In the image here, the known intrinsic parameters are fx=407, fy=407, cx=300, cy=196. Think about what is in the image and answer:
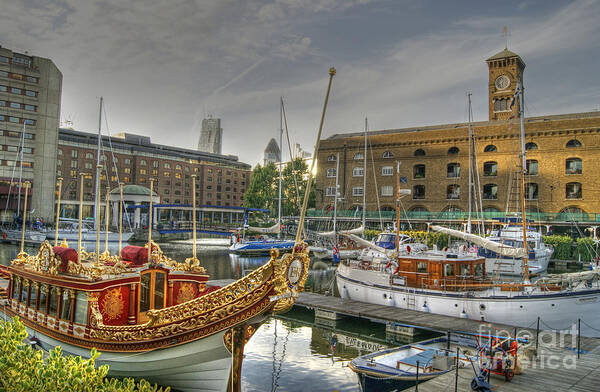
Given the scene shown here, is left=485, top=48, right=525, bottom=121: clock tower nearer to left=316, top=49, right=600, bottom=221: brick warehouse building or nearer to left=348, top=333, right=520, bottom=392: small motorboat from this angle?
left=316, top=49, right=600, bottom=221: brick warehouse building

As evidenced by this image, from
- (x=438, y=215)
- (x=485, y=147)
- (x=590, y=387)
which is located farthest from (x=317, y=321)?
(x=485, y=147)

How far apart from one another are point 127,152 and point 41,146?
22.3 meters

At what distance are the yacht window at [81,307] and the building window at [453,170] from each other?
53420 millimetres

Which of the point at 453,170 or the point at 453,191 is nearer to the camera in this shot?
the point at 453,191

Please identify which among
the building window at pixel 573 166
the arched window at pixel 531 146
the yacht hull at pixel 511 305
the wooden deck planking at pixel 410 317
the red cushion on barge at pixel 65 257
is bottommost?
the wooden deck planking at pixel 410 317

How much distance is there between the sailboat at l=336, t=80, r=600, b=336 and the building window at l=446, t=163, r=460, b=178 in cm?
3442

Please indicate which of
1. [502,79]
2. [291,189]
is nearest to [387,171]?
[291,189]

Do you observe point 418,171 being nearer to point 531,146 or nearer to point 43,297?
point 531,146

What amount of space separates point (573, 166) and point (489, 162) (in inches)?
371

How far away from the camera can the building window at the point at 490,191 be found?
53925 mm

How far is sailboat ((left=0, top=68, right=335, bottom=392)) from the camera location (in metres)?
9.05

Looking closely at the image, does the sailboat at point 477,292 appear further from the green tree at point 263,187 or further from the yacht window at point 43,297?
the green tree at point 263,187

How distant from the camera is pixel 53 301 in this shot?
12.0 m

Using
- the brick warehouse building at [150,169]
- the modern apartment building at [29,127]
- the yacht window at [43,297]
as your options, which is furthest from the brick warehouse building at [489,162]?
the modern apartment building at [29,127]
